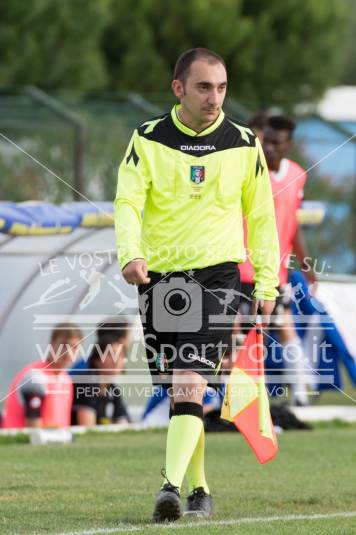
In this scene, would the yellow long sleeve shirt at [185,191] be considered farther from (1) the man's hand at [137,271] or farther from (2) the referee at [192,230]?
(1) the man's hand at [137,271]

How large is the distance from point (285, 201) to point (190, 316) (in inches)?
170

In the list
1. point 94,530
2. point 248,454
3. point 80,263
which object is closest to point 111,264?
point 80,263

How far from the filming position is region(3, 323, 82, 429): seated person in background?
39.9 feet

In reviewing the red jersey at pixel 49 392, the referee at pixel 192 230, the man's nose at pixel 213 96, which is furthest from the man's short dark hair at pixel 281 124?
the man's nose at pixel 213 96

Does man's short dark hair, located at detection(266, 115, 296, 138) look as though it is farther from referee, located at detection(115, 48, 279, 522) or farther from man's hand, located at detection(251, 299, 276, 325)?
man's hand, located at detection(251, 299, 276, 325)

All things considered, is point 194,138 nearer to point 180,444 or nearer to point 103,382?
point 180,444

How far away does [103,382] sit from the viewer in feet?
41.9

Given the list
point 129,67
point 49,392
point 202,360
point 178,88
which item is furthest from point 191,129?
point 129,67

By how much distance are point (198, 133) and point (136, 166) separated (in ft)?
1.19

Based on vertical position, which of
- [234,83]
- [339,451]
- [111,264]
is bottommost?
[339,451]

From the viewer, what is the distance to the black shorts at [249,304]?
1058cm

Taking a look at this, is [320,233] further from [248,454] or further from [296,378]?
[248,454]

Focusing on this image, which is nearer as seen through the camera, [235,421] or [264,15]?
[235,421]

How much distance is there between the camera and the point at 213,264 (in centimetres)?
717
